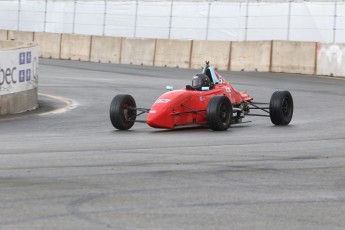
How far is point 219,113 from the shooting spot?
1653cm

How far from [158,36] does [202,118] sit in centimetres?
2829

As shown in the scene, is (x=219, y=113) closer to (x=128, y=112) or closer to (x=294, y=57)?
(x=128, y=112)

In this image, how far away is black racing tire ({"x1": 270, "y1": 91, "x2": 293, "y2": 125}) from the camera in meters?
Result: 17.9

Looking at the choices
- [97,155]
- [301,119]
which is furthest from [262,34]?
[97,155]

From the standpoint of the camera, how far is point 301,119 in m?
19.9

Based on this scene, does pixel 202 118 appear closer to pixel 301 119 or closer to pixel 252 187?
pixel 301 119

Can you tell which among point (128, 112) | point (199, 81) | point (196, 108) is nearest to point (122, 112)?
point (128, 112)

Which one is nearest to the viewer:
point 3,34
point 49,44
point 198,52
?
point 198,52

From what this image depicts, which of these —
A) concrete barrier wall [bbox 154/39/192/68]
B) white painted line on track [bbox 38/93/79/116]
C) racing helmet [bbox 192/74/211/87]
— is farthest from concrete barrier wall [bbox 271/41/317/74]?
racing helmet [bbox 192/74/211/87]

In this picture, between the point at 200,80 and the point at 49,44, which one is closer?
the point at 200,80

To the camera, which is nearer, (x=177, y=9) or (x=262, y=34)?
(x=262, y=34)

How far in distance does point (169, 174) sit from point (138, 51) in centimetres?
3198

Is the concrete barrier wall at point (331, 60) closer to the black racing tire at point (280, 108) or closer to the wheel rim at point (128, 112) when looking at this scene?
the black racing tire at point (280, 108)

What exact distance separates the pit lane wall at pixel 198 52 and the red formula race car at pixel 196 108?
56.0ft
